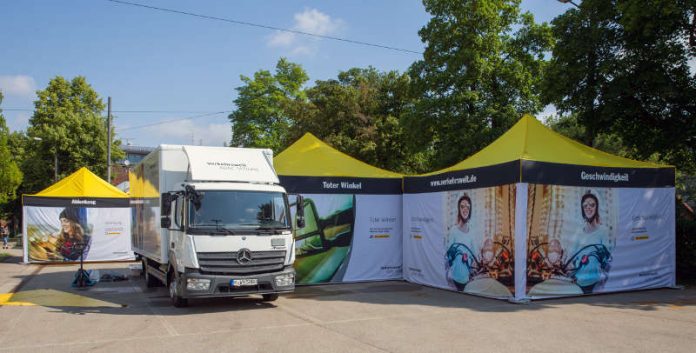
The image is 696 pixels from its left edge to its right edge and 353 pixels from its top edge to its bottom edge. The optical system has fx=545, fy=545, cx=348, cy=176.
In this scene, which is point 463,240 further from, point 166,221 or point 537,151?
point 166,221

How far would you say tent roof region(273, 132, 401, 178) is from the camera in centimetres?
1503

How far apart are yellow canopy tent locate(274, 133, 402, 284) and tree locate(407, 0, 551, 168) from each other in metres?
9.73

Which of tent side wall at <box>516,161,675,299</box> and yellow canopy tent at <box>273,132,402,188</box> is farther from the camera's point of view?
yellow canopy tent at <box>273,132,402,188</box>

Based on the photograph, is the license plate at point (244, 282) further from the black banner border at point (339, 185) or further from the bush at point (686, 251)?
the bush at point (686, 251)

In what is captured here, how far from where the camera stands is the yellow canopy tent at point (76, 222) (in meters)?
22.1

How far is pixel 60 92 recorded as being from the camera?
44.0 m

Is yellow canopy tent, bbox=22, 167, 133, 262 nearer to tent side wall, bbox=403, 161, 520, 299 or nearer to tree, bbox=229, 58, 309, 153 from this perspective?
tent side wall, bbox=403, 161, 520, 299

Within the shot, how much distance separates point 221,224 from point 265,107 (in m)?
33.7

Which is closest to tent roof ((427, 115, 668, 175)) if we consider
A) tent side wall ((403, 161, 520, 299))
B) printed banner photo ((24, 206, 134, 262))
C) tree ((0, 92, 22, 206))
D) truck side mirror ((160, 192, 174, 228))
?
tent side wall ((403, 161, 520, 299))

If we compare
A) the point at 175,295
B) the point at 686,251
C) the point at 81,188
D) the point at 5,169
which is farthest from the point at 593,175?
the point at 5,169

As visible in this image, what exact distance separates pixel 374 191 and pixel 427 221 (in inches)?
74.2

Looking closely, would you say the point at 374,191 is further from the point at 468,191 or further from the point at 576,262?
the point at 576,262

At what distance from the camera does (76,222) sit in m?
22.8

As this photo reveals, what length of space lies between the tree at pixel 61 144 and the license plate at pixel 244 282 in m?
33.5
